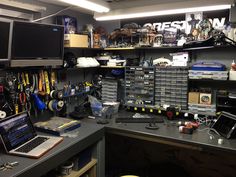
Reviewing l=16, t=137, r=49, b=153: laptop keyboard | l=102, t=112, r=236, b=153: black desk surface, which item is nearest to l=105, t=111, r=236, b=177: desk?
l=102, t=112, r=236, b=153: black desk surface

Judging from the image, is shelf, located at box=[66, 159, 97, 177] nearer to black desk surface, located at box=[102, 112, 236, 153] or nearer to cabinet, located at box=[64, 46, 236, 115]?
black desk surface, located at box=[102, 112, 236, 153]

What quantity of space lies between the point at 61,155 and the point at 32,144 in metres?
0.27

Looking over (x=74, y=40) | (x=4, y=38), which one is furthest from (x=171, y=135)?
(x=4, y=38)

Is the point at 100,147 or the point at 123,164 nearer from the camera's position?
the point at 100,147

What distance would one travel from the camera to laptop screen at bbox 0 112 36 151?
1.68m

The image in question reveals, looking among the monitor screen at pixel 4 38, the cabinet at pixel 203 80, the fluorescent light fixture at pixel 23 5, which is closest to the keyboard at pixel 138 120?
the cabinet at pixel 203 80

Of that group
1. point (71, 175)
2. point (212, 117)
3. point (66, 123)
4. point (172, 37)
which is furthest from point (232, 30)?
point (71, 175)

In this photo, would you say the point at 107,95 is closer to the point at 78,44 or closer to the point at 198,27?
the point at 78,44

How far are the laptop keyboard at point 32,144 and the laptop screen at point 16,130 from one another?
0.05m

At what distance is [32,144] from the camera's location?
1792 millimetres

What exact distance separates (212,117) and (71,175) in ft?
4.99

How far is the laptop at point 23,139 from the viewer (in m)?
1.66

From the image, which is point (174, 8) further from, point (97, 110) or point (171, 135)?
point (97, 110)

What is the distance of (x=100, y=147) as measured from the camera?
7.53 feet
